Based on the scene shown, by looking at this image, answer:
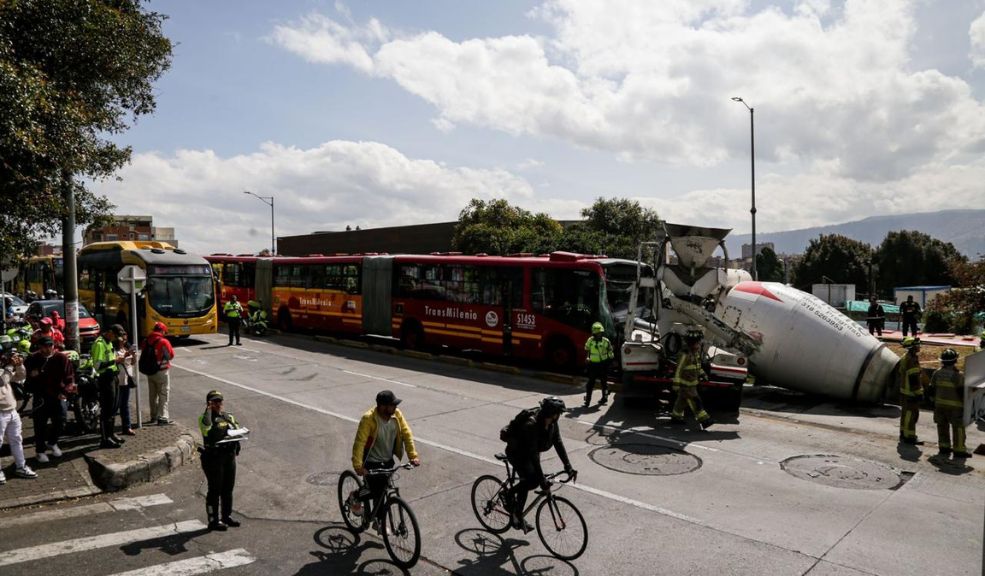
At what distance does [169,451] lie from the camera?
9375mm

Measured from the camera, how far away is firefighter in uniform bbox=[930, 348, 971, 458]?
954cm

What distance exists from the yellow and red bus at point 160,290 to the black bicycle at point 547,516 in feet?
56.4

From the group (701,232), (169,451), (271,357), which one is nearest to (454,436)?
(169,451)

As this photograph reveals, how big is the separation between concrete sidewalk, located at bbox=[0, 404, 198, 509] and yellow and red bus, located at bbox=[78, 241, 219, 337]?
10937 millimetres

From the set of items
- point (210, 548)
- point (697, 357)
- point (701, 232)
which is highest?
point (701, 232)

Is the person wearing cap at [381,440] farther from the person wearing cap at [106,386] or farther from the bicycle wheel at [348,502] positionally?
the person wearing cap at [106,386]

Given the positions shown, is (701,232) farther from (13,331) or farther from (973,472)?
(13,331)

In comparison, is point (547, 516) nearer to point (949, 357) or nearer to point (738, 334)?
point (949, 357)

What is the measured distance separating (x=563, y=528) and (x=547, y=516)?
26cm

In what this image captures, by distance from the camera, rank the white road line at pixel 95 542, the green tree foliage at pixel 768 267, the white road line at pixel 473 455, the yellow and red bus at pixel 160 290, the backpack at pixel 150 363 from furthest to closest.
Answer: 1. the green tree foliage at pixel 768 267
2. the yellow and red bus at pixel 160 290
3. the backpack at pixel 150 363
4. the white road line at pixel 473 455
5. the white road line at pixel 95 542

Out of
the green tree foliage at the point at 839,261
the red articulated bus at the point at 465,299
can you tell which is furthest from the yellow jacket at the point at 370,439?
the green tree foliage at the point at 839,261

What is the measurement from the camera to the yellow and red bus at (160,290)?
826 inches

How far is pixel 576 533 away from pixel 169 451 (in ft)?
20.4

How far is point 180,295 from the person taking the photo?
70.4ft
